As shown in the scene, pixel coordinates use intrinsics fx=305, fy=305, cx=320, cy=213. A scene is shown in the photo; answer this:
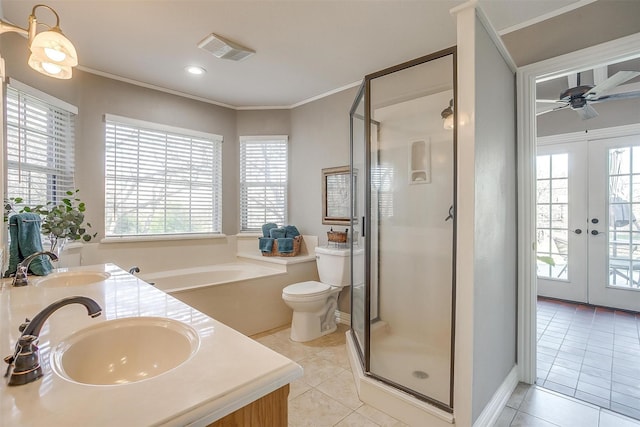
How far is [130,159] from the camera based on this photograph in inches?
121

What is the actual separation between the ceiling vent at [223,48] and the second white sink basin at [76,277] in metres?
1.77

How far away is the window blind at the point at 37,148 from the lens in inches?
83.9

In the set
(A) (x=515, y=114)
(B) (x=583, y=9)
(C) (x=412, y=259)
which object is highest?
(B) (x=583, y=9)

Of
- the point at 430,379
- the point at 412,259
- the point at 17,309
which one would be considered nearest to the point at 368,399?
the point at 430,379

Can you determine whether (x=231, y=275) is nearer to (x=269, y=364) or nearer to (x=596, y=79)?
(x=269, y=364)

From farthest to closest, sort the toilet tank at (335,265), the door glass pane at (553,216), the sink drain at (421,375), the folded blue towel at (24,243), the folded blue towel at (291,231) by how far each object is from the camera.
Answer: the door glass pane at (553,216), the folded blue towel at (291,231), the toilet tank at (335,265), the sink drain at (421,375), the folded blue towel at (24,243)

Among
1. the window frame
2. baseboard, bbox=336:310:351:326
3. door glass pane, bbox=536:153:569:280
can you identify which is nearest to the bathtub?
baseboard, bbox=336:310:351:326

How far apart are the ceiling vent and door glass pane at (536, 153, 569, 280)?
12.3 ft

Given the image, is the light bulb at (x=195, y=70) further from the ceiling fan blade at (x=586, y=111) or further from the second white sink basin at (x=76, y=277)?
the ceiling fan blade at (x=586, y=111)

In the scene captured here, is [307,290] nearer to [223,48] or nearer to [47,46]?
[223,48]

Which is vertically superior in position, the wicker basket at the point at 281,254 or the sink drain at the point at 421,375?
the wicker basket at the point at 281,254

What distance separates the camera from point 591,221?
12.2 feet

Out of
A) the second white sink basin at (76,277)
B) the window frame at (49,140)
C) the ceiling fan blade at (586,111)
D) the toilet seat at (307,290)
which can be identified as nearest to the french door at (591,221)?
the ceiling fan blade at (586,111)

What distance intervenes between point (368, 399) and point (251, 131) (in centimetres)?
310
